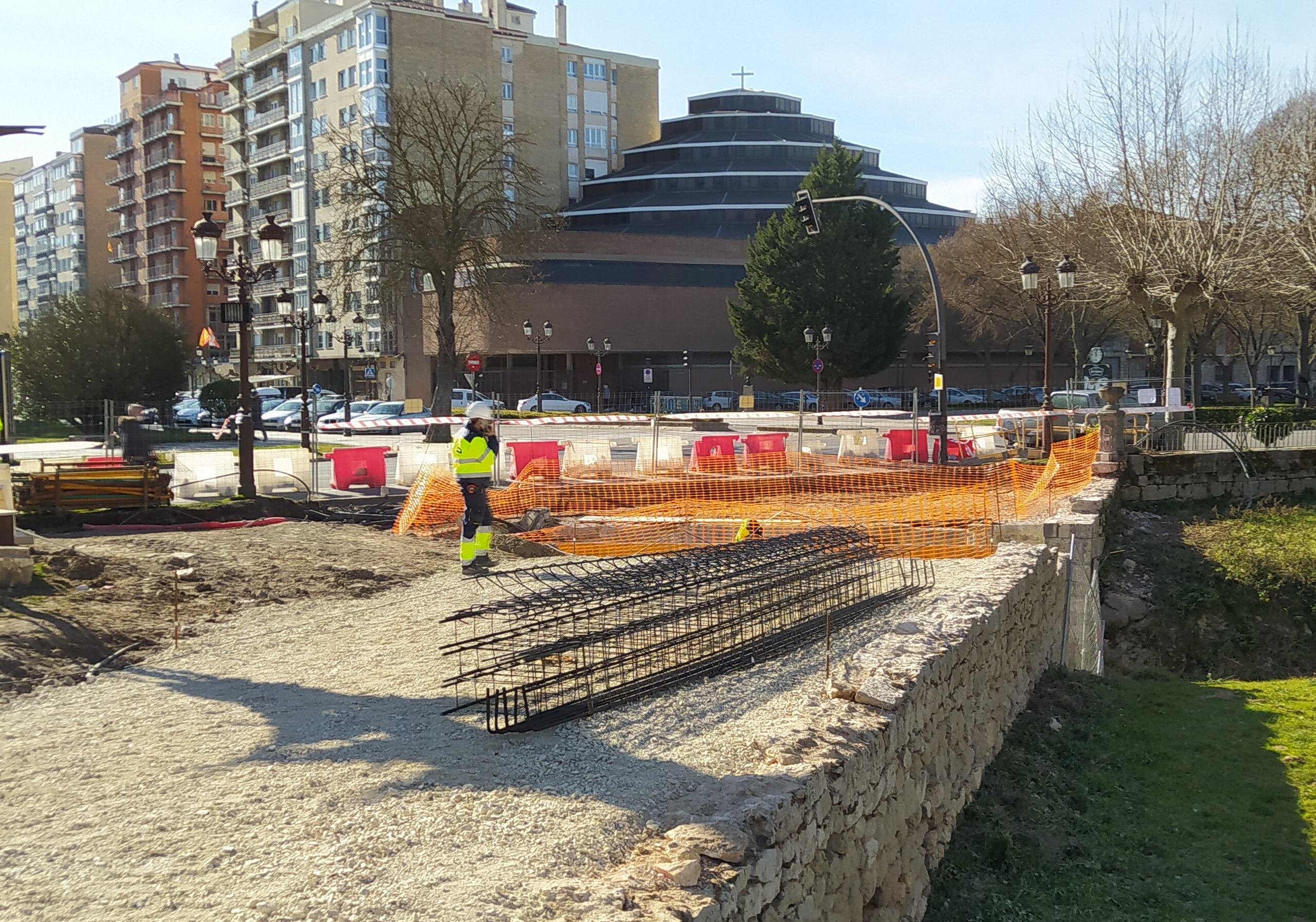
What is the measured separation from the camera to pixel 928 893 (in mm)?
6840

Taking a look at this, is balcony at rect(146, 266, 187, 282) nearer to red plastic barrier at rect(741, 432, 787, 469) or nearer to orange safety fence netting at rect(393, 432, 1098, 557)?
red plastic barrier at rect(741, 432, 787, 469)

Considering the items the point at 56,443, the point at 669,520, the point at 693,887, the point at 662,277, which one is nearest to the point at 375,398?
the point at 662,277

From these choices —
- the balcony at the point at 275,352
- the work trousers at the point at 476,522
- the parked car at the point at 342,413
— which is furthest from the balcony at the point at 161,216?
the work trousers at the point at 476,522

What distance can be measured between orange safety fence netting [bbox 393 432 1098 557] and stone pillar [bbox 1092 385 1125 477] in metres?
0.22

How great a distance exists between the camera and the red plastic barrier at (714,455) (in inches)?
797

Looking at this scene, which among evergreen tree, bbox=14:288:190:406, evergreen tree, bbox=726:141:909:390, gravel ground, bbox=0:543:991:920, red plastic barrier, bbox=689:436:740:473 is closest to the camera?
gravel ground, bbox=0:543:991:920

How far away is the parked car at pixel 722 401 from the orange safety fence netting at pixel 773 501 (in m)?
30.9

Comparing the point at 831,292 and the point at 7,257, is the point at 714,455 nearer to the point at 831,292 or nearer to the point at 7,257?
the point at 7,257

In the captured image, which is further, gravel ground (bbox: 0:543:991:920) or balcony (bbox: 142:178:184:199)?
balcony (bbox: 142:178:184:199)

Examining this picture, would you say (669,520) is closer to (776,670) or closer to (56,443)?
(776,670)

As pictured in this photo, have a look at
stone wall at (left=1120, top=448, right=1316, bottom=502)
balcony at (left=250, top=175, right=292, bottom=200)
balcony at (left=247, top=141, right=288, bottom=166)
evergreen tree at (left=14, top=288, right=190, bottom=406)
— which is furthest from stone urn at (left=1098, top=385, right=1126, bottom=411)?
balcony at (left=247, top=141, right=288, bottom=166)

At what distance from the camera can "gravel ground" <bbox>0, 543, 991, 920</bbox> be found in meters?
3.98

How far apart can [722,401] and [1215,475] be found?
116 ft

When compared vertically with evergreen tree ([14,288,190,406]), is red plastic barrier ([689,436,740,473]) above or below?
below
